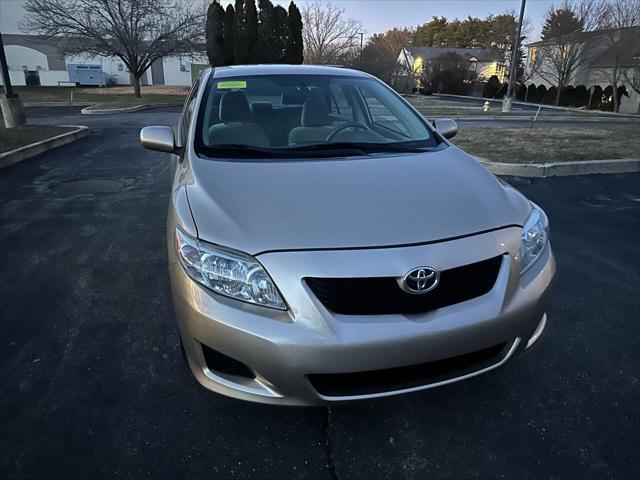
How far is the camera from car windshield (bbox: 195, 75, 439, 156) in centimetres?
283

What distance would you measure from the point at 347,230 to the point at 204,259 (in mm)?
601

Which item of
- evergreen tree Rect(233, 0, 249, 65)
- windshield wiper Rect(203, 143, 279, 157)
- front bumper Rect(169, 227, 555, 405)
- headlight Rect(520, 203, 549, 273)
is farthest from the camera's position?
evergreen tree Rect(233, 0, 249, 65)

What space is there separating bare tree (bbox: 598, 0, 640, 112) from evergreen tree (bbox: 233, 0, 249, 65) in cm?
2264

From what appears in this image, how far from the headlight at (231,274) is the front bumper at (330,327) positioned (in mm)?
34

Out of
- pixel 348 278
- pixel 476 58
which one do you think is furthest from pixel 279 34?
pixel 476 58

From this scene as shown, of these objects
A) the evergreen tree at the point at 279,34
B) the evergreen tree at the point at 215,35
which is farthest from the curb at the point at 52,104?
the evergreen tree at the point at 279,34

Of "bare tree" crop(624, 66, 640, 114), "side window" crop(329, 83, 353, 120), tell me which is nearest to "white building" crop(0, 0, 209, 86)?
"bare tree" crop(624, 66, 640, 114)

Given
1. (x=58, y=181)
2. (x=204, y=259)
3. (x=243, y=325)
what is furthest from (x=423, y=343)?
(x=58, y=181)

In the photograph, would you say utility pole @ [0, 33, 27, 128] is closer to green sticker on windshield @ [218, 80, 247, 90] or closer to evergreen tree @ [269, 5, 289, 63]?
green sticker on windshield @ [218, 80, 247, 90]

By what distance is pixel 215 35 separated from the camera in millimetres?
29188

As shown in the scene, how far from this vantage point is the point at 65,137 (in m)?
9.80

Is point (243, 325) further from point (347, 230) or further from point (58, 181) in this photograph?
point (58, 181)

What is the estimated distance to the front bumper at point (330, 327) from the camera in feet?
5.57

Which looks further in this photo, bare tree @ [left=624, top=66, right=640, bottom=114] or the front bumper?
bare tree @ [left=624, top=66, right=640, bottom=114]
